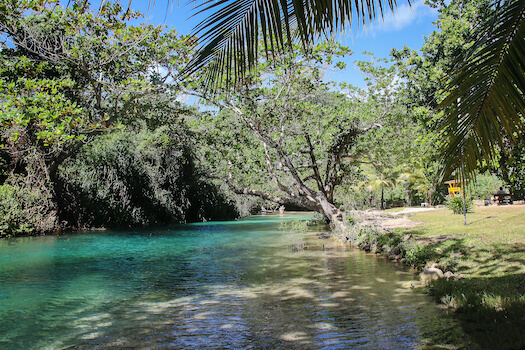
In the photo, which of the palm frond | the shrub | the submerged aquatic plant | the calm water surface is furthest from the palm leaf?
the shrub

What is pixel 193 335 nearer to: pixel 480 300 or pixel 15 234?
pixel 480 300

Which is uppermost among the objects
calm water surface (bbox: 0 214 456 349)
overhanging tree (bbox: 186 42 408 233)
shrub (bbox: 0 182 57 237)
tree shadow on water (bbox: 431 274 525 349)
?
overhanging tree (bbox: 186 42 408 233)

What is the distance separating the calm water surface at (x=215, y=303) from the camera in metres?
4.80

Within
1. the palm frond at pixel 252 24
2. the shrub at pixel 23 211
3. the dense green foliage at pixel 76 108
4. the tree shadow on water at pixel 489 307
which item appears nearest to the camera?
the palm frond at pixel 252 24

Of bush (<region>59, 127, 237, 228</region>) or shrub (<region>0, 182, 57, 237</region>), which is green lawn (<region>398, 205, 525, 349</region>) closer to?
bush (<region>59, 127, 237, 228</region>)

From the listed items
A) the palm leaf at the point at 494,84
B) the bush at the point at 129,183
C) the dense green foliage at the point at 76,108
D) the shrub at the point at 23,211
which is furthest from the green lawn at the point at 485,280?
the shrub at the point at 23,211

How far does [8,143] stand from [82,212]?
5.93 metres

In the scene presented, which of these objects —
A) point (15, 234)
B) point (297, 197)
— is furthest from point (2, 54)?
point (297, 197)

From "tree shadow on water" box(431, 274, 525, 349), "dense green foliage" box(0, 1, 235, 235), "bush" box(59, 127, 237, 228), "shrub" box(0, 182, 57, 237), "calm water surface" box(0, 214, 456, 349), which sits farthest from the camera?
"bush" box(59, 127, 237, 228)

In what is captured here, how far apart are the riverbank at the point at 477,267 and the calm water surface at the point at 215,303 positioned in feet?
1.21

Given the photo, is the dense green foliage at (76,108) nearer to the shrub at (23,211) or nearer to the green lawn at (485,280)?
the shrub at (23,211)

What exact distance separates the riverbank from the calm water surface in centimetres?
37

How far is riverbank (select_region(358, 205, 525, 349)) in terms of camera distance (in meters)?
4.30

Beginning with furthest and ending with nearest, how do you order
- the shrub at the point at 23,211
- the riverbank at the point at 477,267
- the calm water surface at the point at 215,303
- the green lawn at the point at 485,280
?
the shrub at the point at 23,211, the calm water surface at the point at 215,303, the riverbank at the point at 477,267, the green lawn at the point at 485,280
